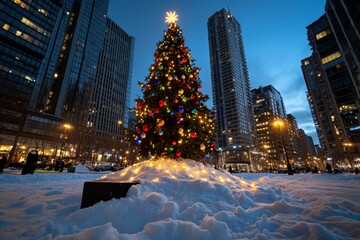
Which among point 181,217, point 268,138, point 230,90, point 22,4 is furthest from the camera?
point 268,138

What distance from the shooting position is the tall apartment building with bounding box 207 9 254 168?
106656 mm

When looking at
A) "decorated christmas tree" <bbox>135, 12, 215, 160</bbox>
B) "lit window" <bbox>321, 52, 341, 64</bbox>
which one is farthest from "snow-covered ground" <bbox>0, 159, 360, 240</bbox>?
"lit window" <bbox>321, 52, 341, 64</bbox>

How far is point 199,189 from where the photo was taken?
4703 mm

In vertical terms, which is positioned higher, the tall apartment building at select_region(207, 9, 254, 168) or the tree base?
the tall apartment building at select_region(207, 9, 254, 168)

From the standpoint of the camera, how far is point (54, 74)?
70.3 m

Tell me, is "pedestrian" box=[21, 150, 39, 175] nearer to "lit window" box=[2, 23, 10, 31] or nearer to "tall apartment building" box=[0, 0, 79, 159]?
"tall apartment building" box=[0, 0, 79, 159]

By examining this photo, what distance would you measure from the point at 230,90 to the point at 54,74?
98985 mm

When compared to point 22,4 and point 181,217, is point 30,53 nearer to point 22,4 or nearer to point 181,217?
point 22,4

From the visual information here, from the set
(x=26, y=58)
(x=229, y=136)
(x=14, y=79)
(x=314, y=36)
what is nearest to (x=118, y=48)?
(x=26, y=58)

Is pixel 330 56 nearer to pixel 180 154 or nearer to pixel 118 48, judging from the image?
pixel 180 154

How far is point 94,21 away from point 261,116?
12955 centimetres

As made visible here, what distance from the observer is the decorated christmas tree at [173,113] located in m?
8.20

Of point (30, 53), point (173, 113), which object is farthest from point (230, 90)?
point (173, 113)

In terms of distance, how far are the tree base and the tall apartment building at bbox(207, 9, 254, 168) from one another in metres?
99.2
